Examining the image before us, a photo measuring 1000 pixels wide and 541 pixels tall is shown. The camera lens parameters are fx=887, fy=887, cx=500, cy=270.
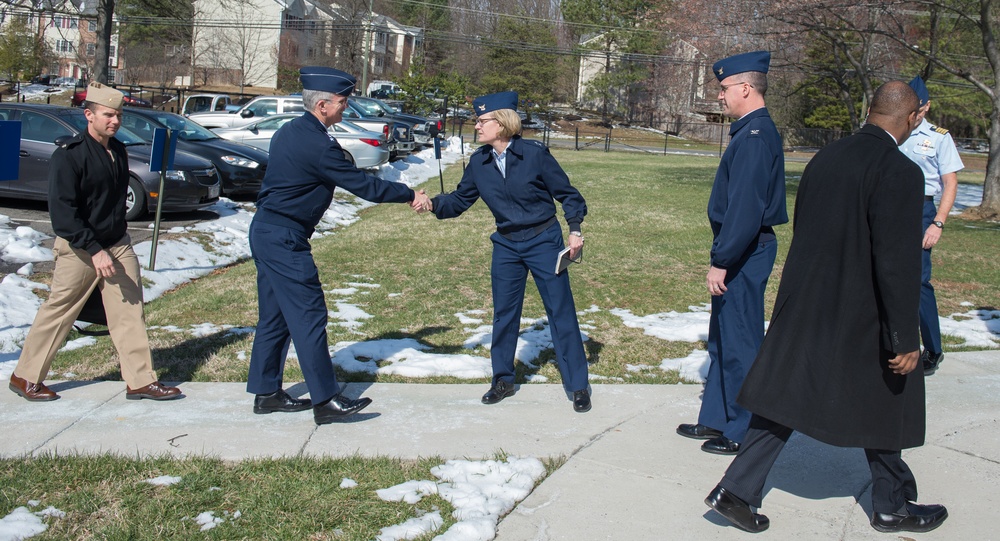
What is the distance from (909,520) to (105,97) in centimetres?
452

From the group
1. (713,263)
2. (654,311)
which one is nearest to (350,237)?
(654,311)

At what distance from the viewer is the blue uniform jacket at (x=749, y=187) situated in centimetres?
416

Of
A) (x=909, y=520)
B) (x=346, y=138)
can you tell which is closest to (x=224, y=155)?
(x=346, y=138)

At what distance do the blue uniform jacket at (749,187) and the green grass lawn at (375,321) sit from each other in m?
1.78

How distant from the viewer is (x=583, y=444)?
4.60 m

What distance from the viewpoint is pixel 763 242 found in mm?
4395

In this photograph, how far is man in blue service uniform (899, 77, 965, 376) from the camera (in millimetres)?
6023

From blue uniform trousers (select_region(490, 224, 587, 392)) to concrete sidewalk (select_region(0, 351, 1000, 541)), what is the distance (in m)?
0.27

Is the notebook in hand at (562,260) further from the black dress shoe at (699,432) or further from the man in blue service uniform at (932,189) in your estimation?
the man in blue service uniform at (932,189)

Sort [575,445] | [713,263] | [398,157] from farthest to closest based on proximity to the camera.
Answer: [398,157]
[575,445]
[713,263]

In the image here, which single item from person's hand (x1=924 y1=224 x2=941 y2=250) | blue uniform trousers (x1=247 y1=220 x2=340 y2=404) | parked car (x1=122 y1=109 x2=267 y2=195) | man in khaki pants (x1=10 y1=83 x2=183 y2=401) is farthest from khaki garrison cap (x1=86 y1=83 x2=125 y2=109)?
parked car (x1=122 y1=109 x2=267 y2=195)

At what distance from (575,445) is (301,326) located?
5.13ft

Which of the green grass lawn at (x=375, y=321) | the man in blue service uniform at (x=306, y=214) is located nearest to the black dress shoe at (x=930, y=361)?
the green grass lawn at (x=375, y=321)

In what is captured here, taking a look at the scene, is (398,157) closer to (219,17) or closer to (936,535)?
(936,535)
